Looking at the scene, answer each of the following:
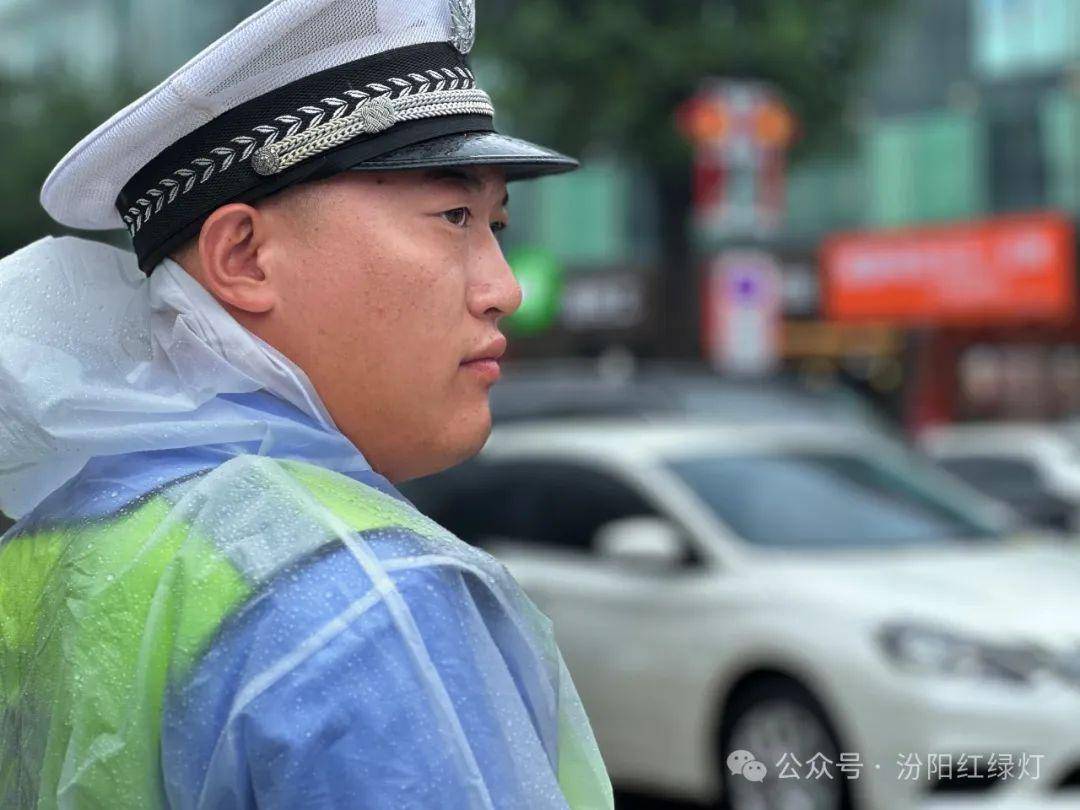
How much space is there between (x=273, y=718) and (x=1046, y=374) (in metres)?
26.3

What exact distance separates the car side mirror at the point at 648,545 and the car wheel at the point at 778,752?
58 centimetres

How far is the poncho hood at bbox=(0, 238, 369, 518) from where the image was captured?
4.29ft

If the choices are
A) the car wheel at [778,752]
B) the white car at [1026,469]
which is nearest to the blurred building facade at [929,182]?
the white car at [1026,469]

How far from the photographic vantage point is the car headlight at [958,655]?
554cm

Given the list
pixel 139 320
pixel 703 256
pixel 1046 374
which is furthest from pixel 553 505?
pixel 703 256

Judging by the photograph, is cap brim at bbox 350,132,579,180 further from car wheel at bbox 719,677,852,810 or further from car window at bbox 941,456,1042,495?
car window at bbox 941,456,1042,495

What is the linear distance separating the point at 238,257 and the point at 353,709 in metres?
0.45

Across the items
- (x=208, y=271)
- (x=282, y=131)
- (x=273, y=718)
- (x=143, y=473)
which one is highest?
(x=282, y=131)

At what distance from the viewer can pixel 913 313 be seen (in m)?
27.4

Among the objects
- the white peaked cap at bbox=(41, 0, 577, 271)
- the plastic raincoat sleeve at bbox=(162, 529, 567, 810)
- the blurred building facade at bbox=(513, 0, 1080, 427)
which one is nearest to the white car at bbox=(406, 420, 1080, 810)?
the white peaked cap at bbox=(41, 0, 577, 271)

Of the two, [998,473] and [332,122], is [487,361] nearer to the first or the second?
[332,122]

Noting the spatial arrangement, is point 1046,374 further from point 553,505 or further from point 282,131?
point 282,131

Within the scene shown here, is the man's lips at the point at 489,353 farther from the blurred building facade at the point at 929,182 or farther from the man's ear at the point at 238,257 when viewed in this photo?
the blurred building facade at the point at 929,182

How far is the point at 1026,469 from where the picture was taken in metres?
17.7
